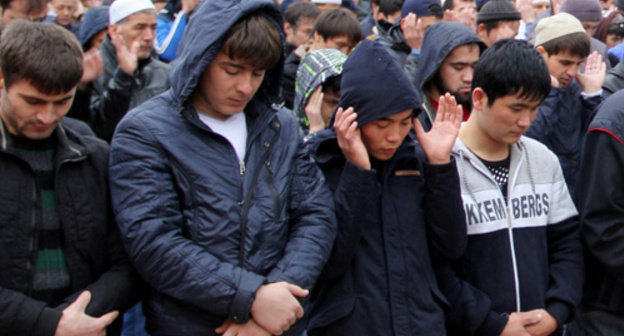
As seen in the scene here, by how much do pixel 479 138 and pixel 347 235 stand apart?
0.89 m

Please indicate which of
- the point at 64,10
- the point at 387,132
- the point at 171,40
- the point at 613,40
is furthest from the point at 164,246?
the point at 613,40

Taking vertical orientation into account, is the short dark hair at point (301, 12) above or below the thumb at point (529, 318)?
below

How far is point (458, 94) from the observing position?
13.7 ft

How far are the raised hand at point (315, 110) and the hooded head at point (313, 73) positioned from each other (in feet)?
0.14

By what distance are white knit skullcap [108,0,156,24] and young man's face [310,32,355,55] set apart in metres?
1.41

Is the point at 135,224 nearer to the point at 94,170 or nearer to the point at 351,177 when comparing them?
the point at 94,170

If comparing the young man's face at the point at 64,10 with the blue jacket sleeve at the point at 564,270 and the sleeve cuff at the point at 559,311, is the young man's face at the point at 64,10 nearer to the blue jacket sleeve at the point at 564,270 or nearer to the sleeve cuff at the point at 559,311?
the blue jacket sleeve at the point at 564,270

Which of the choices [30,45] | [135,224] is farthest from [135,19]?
[135,224]

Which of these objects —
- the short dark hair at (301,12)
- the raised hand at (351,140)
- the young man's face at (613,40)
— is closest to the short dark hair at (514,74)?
the raised hand at (351,140)

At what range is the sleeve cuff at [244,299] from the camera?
236 centimetres

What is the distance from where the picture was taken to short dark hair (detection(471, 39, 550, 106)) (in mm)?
3117

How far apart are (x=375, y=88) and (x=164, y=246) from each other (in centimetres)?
107

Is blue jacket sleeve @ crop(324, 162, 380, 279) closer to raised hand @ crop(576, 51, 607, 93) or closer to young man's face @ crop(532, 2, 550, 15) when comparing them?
raised hand @ crop(576, 51, 607, 93)

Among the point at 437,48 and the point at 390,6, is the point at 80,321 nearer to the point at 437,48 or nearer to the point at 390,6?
the point at 437,48
